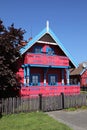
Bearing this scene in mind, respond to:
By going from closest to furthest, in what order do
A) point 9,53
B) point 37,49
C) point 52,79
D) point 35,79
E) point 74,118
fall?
1. point 74,118
2. point 9,53
3. point 37,49
4. point 35,79
5. point 52,79

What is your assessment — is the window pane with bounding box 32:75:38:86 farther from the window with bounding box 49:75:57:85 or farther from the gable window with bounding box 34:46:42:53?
the gable window with bounding box 34:46:42:53

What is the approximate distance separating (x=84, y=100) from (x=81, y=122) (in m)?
5.98

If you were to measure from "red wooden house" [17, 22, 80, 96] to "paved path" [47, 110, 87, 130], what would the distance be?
20.8 feet

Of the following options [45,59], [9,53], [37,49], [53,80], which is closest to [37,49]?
[37,49]

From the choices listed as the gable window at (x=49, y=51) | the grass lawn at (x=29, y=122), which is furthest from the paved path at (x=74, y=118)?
the gable window at (x=49, y=51)

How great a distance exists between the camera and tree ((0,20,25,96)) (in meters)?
15.5

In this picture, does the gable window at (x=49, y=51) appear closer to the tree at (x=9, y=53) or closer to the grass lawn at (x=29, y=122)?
the tree at (x=9, y=53)

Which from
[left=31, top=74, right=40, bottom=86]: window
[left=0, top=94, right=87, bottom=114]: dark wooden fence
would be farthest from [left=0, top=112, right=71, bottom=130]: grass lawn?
[left=31, top=74, right=40, bottom=86]: window

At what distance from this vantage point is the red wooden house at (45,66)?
22844 millimetres

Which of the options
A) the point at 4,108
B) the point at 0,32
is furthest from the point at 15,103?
the point at 0,32

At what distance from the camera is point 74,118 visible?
47.4 ft

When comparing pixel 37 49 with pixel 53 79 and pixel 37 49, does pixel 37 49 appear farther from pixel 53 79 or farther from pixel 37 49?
pixel 53 79

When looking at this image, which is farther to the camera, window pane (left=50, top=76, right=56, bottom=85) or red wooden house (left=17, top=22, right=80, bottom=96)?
window pane (left=50, top=76, right=56, bottom=85)

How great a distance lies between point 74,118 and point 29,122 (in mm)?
3133
